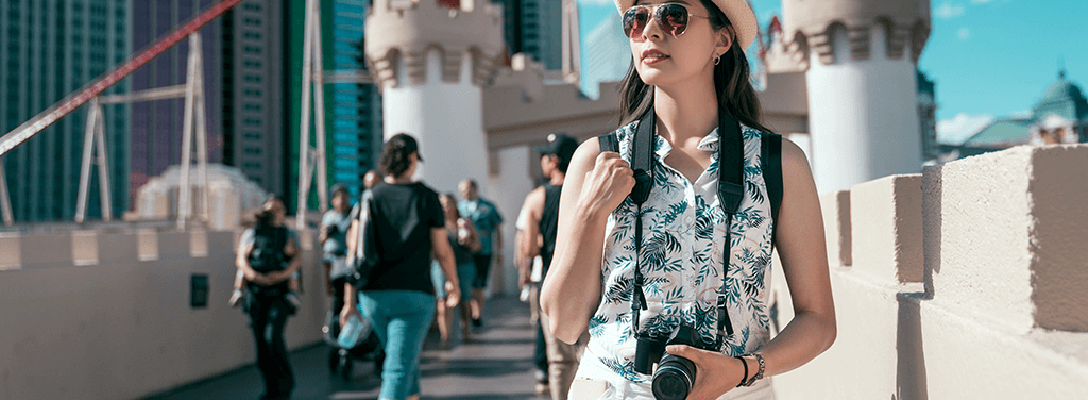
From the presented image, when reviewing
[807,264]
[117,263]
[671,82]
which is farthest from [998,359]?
[117,263]

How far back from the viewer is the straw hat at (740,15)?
6.07 ft

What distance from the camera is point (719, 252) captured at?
1.68 meters

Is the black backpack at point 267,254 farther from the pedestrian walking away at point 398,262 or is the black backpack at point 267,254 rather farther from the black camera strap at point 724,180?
the black camera strap at point 724,180

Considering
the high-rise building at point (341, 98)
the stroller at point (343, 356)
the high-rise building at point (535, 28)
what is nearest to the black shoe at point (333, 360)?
the stroller at point (343, 356)

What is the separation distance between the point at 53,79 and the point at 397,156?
97319mm

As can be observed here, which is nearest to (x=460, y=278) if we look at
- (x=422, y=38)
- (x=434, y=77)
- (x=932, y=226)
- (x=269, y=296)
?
(x=269, y=296)

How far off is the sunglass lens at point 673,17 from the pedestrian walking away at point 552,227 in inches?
114

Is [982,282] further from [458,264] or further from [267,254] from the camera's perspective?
[458,264]

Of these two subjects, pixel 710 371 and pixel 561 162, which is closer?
pixel 710 371

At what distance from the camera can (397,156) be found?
4.88 meters

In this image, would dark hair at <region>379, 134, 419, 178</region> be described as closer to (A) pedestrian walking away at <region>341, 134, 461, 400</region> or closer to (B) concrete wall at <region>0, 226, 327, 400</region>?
(A) pedestrian walking away at <region>341, 134, 461, 400</region>

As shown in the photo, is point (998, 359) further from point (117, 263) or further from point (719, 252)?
point (117, 263)

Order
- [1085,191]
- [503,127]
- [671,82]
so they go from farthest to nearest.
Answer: [503,127] < [671,82] < [1085,191]

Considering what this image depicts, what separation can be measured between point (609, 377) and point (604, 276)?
0.21 meters
